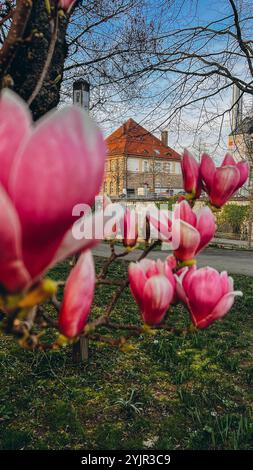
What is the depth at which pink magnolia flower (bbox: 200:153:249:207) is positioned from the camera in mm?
855

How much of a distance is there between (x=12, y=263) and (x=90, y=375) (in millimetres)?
4063

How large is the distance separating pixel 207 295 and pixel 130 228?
0.22 m

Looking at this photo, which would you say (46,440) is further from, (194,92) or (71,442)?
(194,92)

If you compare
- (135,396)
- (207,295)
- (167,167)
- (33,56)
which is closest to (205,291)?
(207,295)

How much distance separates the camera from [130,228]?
0.82 meters

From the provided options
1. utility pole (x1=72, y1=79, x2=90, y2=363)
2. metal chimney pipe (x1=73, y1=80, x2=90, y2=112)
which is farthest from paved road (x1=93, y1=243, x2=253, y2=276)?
metal chimney pipe (x1=73, y1=80, x2=90, y2=112)

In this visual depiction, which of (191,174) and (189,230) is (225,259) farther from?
(189,230)

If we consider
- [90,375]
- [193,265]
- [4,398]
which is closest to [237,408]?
[90,375]

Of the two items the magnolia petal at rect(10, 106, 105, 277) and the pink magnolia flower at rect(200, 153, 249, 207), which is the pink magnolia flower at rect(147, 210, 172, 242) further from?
the magnolia petal at rect(10, 106, 105, 277)

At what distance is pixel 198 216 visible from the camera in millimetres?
797

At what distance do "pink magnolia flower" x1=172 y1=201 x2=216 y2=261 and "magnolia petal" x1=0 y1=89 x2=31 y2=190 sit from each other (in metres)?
0.43

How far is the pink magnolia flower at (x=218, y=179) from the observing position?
85 cm

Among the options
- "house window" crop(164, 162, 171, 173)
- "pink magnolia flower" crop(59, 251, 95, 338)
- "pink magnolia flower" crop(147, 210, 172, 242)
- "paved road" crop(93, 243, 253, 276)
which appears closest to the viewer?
"pink magnolia flower" crop(59, 251, 95, 338)

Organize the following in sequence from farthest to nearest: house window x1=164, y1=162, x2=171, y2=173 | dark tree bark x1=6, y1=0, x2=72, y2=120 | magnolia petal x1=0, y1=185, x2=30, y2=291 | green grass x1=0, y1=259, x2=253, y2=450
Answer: house window x1=164, y1=162, x2=171, y2=173
green grass x1=0, y1=259, x2=253, y2=450
dark tree bark x1=6, y1=0, x2=72, y2=120
magnolia petal x1=0, y1=185, x2=30, y2=291
